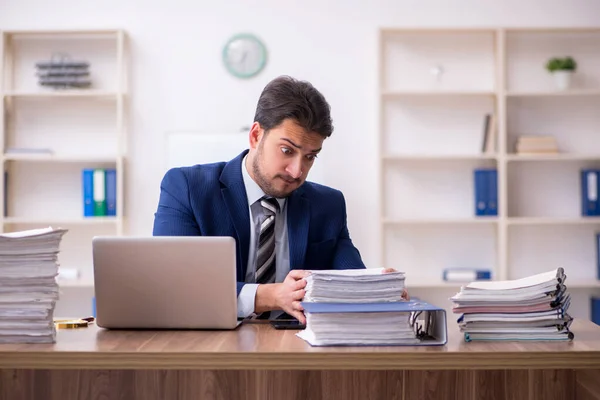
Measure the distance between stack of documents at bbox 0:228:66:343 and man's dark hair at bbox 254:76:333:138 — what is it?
2.86 ft

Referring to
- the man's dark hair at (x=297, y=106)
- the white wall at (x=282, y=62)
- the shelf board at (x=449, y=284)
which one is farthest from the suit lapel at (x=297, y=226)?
the white wall at (x=282, y=62)

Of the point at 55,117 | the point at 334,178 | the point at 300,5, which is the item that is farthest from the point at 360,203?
the point at 55,117

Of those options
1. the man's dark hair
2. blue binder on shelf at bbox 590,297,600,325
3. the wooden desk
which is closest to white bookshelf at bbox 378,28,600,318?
blue binder on shelf at bbox 590,297,600,325

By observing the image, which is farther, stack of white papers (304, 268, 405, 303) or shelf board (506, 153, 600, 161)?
shelf board (506, 153, 600, 161)

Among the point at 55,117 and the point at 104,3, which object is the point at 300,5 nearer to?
the point at 104,3

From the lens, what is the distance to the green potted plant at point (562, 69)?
192 inches

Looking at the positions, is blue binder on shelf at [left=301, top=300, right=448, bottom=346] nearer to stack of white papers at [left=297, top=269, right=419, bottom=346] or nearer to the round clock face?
stack of white papers at [left=297, top=269, right=419, bottom=346]

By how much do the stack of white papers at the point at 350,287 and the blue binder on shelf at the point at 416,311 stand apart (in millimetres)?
24

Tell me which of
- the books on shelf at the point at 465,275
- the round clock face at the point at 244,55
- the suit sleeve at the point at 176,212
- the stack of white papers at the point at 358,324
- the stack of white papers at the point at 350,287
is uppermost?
the round clock face at the point at 244,55

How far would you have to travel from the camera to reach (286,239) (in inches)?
99.7

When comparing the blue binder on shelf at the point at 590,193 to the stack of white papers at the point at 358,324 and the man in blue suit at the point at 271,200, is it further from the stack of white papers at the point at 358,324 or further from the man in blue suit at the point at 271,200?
the stack of white papers at the point at 358,324

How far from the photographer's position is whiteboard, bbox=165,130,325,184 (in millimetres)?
4473

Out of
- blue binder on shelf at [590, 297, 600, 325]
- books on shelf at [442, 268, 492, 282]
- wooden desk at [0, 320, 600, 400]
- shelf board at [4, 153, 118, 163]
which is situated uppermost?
shelf board at [4, 153, 118, 163]

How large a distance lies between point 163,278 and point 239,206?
64cm
